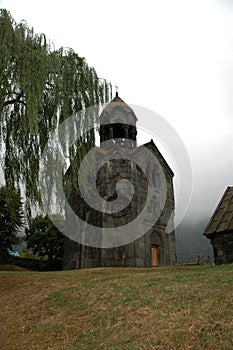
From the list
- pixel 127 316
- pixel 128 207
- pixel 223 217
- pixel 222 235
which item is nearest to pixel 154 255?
pixel 128 207

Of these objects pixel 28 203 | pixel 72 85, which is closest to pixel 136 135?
pixel 72 85

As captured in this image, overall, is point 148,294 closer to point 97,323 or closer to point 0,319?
point 97,323

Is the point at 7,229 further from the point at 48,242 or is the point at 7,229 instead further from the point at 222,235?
the point at 222,235

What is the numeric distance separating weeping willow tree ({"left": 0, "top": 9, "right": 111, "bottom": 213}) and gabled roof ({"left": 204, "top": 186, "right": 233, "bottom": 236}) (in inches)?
167

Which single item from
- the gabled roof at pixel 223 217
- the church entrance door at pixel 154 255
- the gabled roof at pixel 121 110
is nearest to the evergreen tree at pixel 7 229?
the church entrance door at pixel 154 255

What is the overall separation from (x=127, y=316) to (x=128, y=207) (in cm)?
1457

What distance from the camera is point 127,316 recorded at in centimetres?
553

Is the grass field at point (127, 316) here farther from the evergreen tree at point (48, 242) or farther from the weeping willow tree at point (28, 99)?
the evergreen tree at point (48, 242)

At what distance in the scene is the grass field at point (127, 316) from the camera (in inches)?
175

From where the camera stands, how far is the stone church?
19328mm

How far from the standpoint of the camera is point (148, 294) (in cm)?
641

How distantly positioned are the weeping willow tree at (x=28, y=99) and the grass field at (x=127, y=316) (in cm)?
299

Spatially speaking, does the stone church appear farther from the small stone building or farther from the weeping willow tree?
the small stone building

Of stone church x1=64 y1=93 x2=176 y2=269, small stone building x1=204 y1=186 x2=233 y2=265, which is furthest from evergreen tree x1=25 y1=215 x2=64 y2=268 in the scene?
small stone building x1=204 y1=186 x2=233 y2=265
